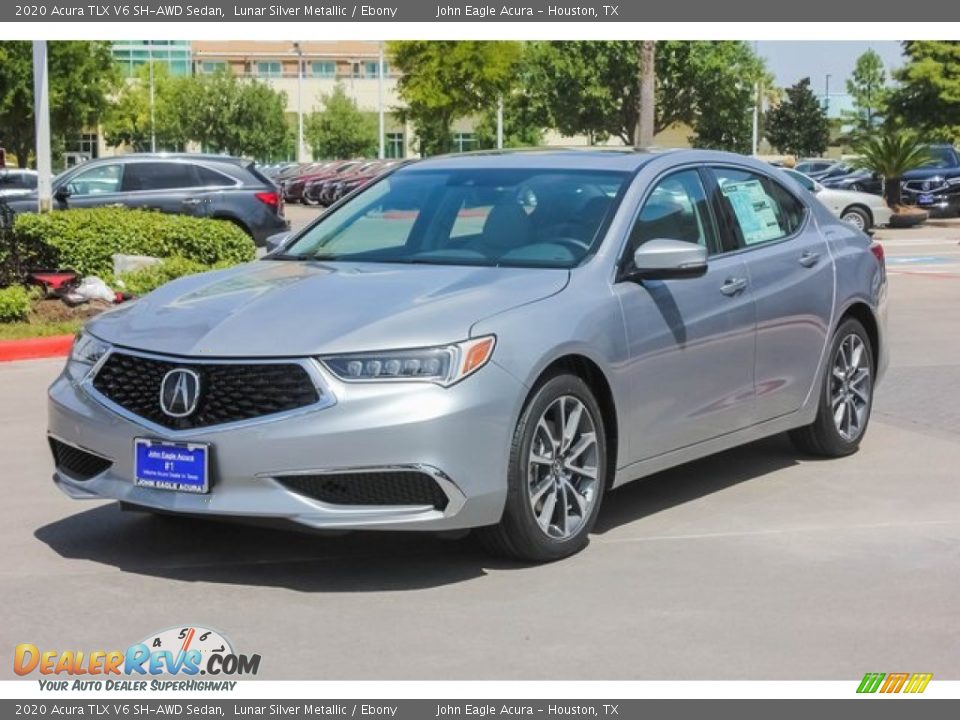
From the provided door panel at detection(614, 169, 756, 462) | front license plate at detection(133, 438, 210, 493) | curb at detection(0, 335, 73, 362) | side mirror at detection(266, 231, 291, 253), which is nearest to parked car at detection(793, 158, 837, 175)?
curb at detection(0, 335, 73, 362)

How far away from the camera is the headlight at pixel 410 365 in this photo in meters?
5.78

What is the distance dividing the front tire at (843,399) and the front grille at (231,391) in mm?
3519

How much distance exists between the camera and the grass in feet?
43.0

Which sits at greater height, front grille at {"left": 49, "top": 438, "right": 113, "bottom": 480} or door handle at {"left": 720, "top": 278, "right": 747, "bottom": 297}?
door handle at {"left": 720, "top": 278, "right": 747, "bottom": 297}

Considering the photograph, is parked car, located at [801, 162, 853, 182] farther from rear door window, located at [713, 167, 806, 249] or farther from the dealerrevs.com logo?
the dealerrevs.com logo

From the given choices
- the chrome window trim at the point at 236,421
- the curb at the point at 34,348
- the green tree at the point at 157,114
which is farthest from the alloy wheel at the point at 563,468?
the green tree at the point at 157,114

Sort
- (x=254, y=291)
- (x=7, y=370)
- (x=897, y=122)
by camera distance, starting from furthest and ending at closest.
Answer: (x=897, y=122) → (x=7, y=370) → (x=254, y=291)

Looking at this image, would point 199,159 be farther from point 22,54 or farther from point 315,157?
point 315,157

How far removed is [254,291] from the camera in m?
6.55

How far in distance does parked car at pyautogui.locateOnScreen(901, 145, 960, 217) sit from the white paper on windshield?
105 ft

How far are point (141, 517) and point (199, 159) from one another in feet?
53.7

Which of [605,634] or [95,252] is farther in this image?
[95,252]

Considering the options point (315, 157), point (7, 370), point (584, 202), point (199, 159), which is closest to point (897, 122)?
point (199, 159)

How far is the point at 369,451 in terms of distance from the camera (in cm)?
571
